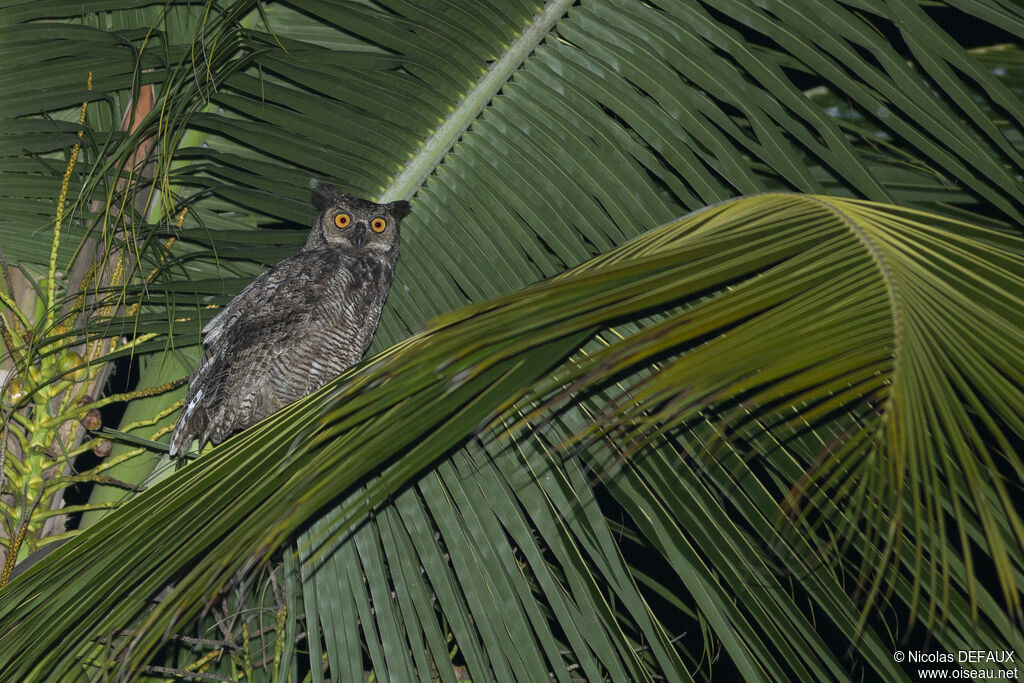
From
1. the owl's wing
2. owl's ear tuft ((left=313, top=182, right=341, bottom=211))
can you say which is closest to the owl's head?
owl's ear tuft ((left=313, top=182, right=341, bottom=211))

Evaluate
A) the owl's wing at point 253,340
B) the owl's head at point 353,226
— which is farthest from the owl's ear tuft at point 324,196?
the owl's wing at point 253,340

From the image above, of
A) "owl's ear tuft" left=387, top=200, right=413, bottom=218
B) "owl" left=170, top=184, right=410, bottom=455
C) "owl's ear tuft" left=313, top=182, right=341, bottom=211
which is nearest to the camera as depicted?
"owl's ear tuft" left=387, top=200, right=413, bottom=218

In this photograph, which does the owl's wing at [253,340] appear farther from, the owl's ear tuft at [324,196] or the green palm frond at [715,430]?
the green palm frond at [715,430]

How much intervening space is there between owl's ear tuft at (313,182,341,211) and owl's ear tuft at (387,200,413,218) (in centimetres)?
25

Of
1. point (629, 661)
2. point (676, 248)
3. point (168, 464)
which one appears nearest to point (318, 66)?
point (168, 464)

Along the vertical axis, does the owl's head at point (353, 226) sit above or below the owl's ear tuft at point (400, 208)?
above

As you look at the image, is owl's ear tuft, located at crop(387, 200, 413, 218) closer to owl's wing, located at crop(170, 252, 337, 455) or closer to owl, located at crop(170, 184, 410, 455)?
owl, located at crop(170, 184, 410, 455)

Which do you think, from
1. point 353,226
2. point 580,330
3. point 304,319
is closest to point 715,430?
point 580,330

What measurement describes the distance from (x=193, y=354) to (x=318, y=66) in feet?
4.80

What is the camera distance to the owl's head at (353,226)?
3.32m

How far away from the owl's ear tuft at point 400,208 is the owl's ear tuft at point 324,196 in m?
0.25

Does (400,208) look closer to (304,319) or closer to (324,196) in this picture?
(324,196)

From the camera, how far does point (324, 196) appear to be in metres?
3.24

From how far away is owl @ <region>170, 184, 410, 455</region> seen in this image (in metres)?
3.25
